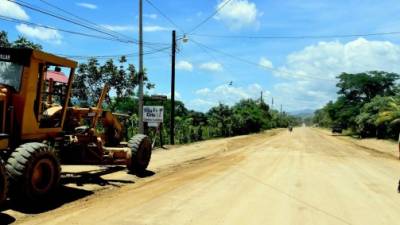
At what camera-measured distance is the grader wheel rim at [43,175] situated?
10.2 m

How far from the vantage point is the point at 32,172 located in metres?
9.99

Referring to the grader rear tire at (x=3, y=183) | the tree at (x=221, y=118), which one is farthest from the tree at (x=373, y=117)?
the grader rear tire at (x=3, y=183)

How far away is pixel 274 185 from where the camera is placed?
13750 mm

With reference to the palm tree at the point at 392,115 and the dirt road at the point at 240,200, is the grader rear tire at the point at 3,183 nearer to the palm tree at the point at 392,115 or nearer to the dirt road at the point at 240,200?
the dirt road at the point at 240,200

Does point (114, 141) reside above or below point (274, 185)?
above

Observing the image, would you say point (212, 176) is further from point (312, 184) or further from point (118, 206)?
point (118, 206)

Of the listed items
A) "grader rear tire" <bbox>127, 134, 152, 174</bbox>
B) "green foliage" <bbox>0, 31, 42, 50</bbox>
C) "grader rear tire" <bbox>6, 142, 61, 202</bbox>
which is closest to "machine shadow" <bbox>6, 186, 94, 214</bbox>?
"grader rear tire" <bbox>6, 142, 61, 202</bbox>

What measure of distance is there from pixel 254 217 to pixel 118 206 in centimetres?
278

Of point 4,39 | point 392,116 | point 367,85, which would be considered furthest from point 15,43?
point 367,85

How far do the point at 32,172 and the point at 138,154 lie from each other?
5769 millimetres

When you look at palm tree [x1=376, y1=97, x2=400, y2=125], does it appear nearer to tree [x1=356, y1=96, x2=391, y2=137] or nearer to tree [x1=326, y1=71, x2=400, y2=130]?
tree [x1=356, y1=96, x2=391, y2=137]

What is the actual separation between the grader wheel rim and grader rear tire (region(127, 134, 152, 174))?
4575mm

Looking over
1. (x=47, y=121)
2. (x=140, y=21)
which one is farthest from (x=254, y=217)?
(x=140, y=21)

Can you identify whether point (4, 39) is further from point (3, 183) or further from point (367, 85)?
point (367, 85)
